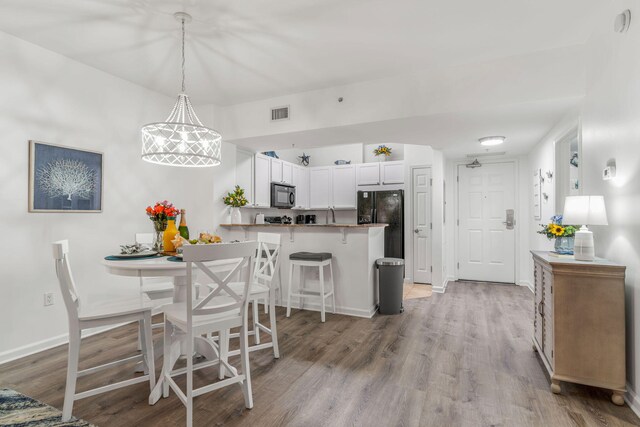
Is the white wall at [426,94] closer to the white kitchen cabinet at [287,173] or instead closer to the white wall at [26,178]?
the white wall at [26,178]

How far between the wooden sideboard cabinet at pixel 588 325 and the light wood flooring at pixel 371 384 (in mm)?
160

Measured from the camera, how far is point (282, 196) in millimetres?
5715

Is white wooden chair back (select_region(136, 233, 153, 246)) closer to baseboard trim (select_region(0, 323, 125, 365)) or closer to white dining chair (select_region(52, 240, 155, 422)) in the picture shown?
baseboard trim (select_region(0, 323, 125, 365))

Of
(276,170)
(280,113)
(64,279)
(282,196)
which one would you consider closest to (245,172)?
(276,170)

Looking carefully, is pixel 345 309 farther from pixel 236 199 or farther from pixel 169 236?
pixel 169 236

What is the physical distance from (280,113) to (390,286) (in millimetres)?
2432

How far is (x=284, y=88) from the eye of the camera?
3799 mm

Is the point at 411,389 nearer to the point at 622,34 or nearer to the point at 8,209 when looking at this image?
the point at 622,34

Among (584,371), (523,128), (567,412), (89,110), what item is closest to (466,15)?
(523,128)

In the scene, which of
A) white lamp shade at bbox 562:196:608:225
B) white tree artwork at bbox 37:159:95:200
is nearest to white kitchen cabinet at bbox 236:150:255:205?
white tree artwork at bbox 37:159:95:200

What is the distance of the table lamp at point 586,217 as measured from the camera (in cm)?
211

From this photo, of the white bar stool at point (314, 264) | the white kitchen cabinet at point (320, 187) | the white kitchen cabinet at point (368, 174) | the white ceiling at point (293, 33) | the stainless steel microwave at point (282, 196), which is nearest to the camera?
the white ceiling at point (293, 33)

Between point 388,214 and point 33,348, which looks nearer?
point 33,348

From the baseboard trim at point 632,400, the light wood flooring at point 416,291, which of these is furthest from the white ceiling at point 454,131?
the baseboard trim at point 632,400
